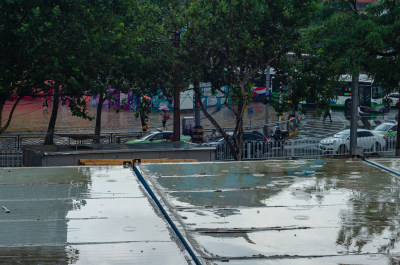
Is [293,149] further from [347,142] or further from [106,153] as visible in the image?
[106,153]

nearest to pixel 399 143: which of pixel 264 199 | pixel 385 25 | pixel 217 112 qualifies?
pixel 385 25

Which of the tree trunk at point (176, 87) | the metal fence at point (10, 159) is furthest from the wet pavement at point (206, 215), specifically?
the tree trunk at point (176, 87)

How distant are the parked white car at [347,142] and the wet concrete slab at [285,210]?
17456mm

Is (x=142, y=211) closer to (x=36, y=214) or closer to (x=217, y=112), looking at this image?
(x=36, y=214)

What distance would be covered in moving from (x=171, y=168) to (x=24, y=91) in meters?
13.2

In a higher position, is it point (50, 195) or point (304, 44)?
point (304, 44)

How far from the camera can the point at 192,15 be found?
78.7 ft

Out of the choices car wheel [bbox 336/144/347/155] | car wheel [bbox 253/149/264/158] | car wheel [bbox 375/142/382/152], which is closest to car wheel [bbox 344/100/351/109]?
car wheel [bbox 375/142/382/152]

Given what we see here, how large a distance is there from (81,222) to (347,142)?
81.9 ft

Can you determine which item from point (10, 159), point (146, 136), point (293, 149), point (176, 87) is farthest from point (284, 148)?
point (10, 159)

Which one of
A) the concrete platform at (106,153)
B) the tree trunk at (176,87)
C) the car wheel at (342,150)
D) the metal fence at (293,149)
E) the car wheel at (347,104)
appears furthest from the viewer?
the car wheel at (347,104)

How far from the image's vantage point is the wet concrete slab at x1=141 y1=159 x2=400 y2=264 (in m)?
6.68

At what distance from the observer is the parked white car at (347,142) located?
2991cm

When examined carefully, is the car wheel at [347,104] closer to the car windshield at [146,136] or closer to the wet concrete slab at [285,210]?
the car windshield at [146,136]
